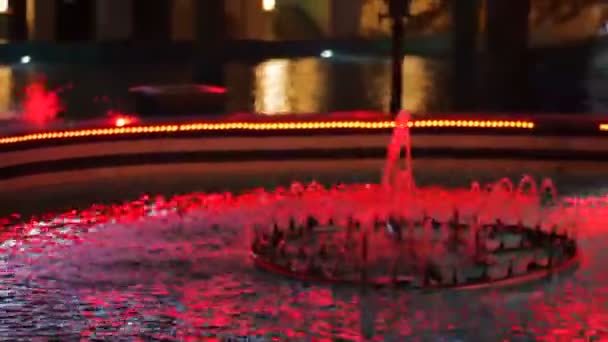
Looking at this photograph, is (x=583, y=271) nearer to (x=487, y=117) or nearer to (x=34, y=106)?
(x=487, y=117)

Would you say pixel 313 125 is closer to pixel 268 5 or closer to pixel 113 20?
pixel 113 20

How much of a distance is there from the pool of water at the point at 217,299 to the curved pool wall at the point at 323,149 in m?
2.50

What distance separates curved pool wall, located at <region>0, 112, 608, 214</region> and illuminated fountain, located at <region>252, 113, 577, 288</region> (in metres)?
1.08

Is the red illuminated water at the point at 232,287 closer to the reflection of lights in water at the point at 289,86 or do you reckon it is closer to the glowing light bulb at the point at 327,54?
the reflection of lights in water at the point at 289,86

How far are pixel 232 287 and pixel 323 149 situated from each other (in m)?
5.29

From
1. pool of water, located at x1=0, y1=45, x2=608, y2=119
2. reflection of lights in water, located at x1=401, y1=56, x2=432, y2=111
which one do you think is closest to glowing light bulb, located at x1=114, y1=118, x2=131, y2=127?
pool of water, located at x1=0, y1=45, x2=608, y2=119

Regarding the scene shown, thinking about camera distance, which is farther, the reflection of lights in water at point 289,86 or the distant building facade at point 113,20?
the distant building facade at point 113,20

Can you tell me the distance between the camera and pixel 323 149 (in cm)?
1435

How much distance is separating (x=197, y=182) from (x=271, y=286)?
4359 millimetres

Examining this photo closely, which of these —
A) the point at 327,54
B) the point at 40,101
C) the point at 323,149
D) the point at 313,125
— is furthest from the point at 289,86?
the point at 323,149

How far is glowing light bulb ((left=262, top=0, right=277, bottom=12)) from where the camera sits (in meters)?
40.5

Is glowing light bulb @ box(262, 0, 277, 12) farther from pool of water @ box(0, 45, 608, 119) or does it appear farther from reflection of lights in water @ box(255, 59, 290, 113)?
reflection of lights in water @ box(255, 59, 290, 113)

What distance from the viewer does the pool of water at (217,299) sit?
26.7 feet

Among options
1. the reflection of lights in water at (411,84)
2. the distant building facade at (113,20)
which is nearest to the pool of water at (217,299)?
the reflection of lights in water at (411,84)
